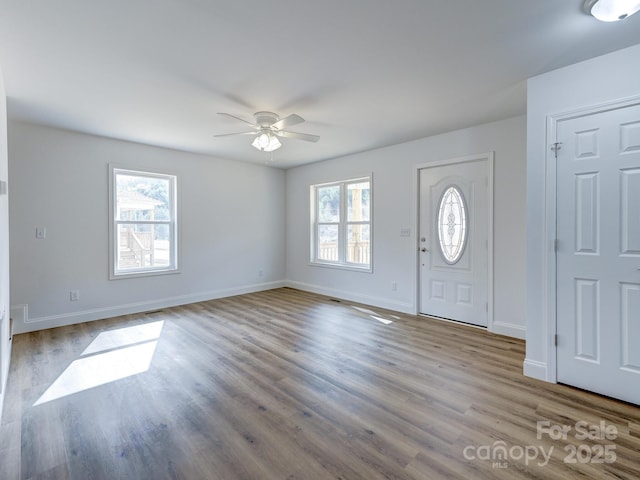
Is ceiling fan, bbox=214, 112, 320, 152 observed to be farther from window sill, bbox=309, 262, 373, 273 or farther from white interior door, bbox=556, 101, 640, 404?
window sill, bbox=309, 262, 373, 273

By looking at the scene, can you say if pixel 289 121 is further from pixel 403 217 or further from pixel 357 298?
pixel 357 298

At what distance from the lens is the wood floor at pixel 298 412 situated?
64.8 inches

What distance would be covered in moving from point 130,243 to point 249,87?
129 inches

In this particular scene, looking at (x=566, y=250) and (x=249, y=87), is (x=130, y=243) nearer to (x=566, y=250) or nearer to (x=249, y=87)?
(x=249, y=87)

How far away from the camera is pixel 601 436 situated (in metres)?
1.87

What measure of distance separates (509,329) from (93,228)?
5535 mm

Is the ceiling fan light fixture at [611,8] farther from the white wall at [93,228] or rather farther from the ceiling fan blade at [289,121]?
the white wall at [93,228]

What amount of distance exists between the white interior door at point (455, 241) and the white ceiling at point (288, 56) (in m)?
0.76

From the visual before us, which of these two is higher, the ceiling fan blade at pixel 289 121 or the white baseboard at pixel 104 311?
the ceiling fan blade at pixel 289 121

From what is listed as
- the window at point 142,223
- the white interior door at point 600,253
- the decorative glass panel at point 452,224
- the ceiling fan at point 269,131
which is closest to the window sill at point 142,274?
the window at point 142,223

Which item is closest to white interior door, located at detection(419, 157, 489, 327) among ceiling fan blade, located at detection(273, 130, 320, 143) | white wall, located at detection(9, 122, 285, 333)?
ceiling fan blade, located at detection(273, 130, 320, 143)

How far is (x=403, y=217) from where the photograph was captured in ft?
15.1

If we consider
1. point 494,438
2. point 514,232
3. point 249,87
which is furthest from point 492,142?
point 494,438

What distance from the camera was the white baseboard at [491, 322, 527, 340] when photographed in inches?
137
